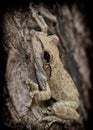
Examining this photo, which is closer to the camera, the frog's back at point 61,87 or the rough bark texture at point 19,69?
the rough bark texture at point 19,69

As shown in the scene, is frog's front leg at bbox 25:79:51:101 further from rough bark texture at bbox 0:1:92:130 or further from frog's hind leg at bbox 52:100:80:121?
frog's hind leg at bbox 52:100:80:121

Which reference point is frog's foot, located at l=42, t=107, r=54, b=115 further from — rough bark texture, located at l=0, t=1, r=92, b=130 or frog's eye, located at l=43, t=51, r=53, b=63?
frog's eye, located at l=43, t=51, r=53, b=63

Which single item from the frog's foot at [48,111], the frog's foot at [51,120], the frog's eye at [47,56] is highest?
the frog's eye at [47,56]

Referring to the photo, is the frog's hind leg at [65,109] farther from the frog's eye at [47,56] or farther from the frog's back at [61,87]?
the frog's eye at [47,56]

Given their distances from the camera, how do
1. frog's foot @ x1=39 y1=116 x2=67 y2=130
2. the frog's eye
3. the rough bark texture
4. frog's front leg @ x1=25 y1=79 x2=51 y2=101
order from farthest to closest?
the frog's eye
frog's foot @ x1=39 y1=116 x2=67 y2=130
frog's front leg @ x1=25 y1=79 x2=51 y2=101
the rough bark texture

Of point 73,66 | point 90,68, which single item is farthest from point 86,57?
point 73,66

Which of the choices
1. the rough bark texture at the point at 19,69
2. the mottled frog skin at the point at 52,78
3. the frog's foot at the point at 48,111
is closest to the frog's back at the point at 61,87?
the mottled frog skin at the point at 52,78

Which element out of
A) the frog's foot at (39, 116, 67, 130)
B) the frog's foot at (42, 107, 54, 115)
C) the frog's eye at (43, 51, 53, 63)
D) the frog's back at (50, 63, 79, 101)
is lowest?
the frog's foot at (39, 116, 67, 130)

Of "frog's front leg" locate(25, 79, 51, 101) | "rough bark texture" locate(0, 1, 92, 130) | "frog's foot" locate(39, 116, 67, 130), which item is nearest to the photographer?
"rough bark texture" locate(0, 1, 92, 130)

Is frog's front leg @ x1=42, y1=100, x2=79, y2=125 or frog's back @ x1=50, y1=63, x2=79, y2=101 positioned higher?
frog's back @ x1=50, y1=63, x2=79, y2=101

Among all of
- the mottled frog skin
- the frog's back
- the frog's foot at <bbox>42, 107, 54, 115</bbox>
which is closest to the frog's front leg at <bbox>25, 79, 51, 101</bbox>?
the mottled frog skin

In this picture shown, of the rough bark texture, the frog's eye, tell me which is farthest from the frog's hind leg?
the frog's eye

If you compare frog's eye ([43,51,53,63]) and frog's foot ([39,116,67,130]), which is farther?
frog's eye ([43,51,53,63])
